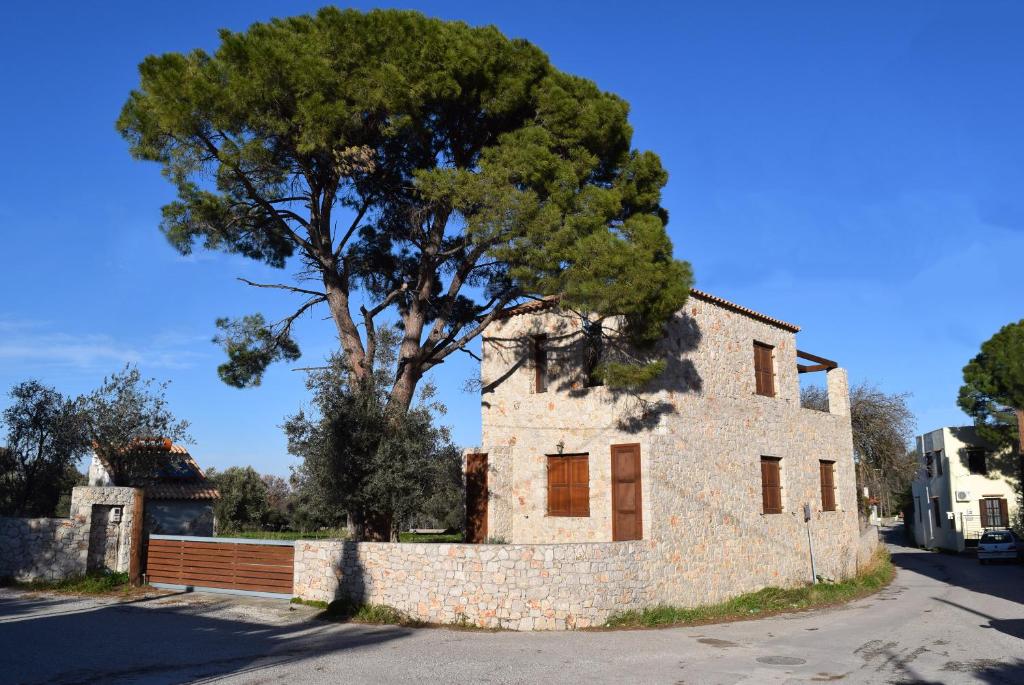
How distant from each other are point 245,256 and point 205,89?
201 inches

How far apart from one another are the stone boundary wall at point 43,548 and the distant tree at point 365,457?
619 centimetres

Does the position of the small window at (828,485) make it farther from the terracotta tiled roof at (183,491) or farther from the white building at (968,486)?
the terracotta tiled roof at (183,491)

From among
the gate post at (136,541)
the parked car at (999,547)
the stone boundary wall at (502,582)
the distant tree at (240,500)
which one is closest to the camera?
the stone boundary wall at (502,582)

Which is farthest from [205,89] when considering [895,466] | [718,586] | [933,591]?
[895,466]

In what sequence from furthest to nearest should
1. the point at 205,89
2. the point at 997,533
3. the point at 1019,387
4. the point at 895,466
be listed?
the point at 895,466
the point at 1019,387
the point at 997,533
the point at 205,89

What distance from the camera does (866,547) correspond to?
24.1m

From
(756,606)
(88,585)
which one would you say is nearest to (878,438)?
(756,606)

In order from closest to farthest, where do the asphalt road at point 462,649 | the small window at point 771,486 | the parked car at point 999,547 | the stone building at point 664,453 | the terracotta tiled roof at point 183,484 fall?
1. the asphalt road at point 462,649
2. the stone building at point 664,453
3. the small window at point 771,486
4. the parked car at point 999,547
5. the terracotta tiled roof at point 183,484

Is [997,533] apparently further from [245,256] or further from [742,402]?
[245,256]

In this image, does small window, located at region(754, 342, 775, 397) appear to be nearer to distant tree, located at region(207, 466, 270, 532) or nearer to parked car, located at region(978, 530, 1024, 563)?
parked car, located at region(978, 530, 1024, 563)

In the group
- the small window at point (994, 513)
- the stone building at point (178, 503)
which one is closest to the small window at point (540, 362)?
the stone building at point (178, 503)

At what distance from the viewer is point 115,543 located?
1773 centimetres

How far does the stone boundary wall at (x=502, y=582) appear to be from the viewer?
12.8 meters

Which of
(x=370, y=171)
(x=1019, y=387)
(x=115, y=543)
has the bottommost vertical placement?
(x=115, y=543)
